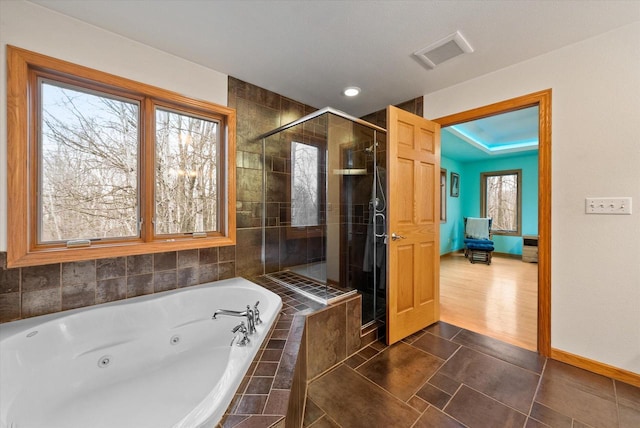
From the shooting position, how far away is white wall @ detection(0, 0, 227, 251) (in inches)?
56.2

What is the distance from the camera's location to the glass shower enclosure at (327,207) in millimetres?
2363

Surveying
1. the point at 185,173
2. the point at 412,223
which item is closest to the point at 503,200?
the point at 412,223

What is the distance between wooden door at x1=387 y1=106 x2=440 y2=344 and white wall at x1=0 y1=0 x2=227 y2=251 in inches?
67.2

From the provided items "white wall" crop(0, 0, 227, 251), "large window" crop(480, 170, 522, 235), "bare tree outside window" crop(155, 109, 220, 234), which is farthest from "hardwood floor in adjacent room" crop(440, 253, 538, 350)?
"white wall" crop(0, 0, 227, 251)

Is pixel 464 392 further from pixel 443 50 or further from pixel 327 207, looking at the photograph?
pixel 443 50

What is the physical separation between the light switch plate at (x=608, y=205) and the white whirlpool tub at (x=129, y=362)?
2345mm

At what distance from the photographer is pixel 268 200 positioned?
103 inches

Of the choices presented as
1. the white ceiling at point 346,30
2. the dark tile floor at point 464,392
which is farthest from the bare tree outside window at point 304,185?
the dark tile floor at point 464,392

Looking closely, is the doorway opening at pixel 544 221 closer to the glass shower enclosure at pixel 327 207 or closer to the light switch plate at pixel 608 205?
the light switch plate at pixel 608 205

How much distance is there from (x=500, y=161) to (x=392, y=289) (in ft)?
18.4

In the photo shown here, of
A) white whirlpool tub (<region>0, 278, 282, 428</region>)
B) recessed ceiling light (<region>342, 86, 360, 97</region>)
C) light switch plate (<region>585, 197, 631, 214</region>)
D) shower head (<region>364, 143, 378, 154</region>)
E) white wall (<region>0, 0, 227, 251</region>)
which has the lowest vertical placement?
white whirlpool tub (<region>0, 278, 282, 428</region>)

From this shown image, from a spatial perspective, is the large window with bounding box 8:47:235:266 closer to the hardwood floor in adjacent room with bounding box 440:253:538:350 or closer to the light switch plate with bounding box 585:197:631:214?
the hardwood floor in adjacent room with bounding box 440:253:538:350

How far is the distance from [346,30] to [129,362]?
2.59 metres

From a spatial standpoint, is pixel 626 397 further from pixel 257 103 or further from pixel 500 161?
pixel 500 161
